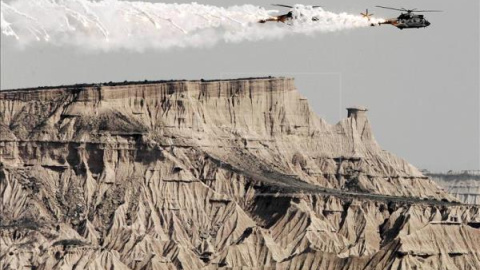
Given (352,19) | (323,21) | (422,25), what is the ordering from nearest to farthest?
(422,25)
(352,19)
(323,21)

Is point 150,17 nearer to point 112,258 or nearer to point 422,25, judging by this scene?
point 112,258

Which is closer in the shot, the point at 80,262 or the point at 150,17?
the point at 150,17

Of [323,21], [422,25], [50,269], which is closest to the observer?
[422,25]

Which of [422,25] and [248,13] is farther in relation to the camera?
[248,13]

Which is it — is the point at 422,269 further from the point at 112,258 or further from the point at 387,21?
the point at 387,21

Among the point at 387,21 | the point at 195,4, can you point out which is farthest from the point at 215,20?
the point at 387,21

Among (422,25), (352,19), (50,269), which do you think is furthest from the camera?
(50,269)

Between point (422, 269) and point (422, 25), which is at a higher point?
point (422, 25)

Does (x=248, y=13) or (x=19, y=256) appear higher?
(x=248, y=13)

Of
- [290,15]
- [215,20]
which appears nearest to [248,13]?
[215,20]
